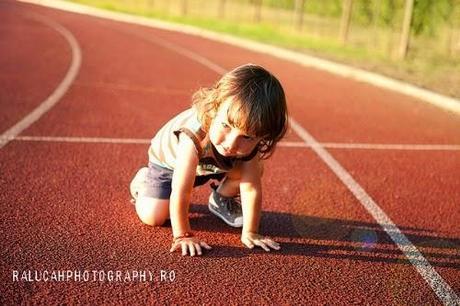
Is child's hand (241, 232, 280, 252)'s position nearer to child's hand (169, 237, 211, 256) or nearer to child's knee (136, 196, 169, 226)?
child's hand (169, 237, 211, 256)

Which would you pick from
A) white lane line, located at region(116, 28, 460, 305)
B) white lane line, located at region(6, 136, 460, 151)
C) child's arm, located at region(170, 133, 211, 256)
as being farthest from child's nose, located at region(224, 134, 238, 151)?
white lane line, located at region(6, 136, 460, 151)

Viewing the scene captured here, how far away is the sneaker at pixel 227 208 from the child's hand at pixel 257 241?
0.28 m

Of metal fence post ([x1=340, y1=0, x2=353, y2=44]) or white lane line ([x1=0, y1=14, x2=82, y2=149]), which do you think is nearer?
white lane line ([x1=0, y1=14, x2=82, y2=149])

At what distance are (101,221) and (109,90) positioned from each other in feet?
17.2

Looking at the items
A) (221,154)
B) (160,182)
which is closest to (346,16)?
(160,182)

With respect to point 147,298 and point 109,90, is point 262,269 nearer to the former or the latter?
point 147,298

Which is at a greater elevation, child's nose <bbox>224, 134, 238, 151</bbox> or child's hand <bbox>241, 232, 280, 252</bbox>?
child's nose <bbox>224, 134, 238, 151</bbox>

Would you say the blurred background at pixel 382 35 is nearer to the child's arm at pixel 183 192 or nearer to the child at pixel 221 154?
the child at pixel 221 154

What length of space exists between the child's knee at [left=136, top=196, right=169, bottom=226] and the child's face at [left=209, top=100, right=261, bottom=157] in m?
0.79

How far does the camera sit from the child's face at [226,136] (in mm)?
3234

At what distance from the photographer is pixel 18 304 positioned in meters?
2.90

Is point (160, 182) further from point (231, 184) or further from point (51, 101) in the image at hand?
Answer: point (51, 101)

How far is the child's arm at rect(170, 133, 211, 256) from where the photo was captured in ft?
11.5

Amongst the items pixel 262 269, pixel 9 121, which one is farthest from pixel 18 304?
pixel 9 121
